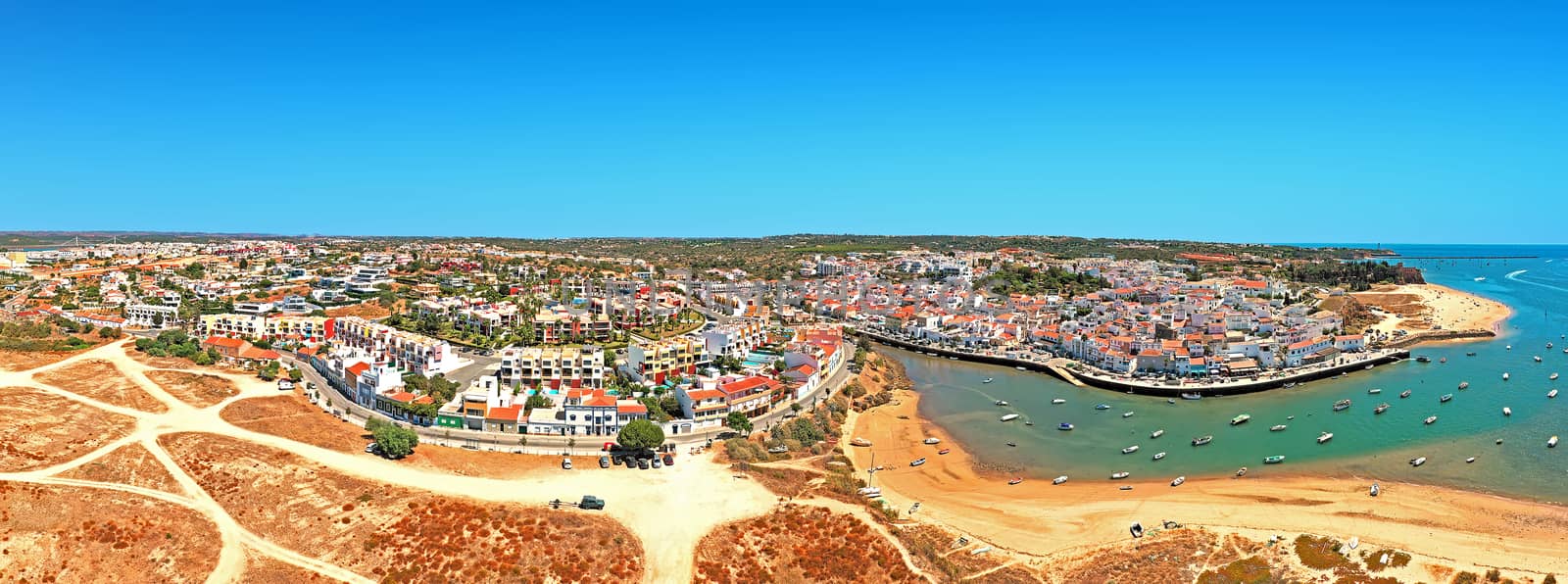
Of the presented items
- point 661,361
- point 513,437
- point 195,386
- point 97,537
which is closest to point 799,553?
point 513,437

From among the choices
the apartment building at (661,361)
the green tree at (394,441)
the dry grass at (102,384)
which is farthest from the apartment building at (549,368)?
the dry grass at (102,384)

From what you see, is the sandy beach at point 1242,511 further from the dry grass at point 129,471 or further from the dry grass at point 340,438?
the dry grass at point 129,471

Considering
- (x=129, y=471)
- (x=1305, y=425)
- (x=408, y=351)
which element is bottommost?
(x=1305, y=425)

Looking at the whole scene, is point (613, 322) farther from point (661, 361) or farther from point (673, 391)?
point (673, 391)

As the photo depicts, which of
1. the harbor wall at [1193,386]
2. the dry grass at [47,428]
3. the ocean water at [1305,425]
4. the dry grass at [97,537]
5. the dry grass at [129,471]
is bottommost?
the ocean water at [1305,425]

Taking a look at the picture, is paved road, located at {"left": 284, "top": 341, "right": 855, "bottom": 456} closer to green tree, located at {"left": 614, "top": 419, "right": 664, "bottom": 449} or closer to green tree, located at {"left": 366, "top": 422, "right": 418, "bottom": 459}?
green tree, located at {"left": 614, "top": 419, "right": 664, "bottom": 449}

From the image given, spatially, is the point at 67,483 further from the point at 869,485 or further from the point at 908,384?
the point at 908,384
